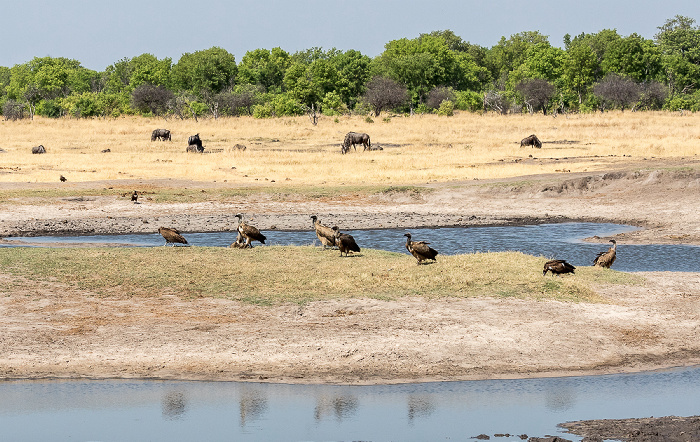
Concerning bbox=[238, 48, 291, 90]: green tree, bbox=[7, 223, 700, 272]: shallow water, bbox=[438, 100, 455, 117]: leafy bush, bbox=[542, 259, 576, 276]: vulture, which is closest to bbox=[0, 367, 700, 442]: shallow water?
bbox=[542, 259, 576, 276]: vulture

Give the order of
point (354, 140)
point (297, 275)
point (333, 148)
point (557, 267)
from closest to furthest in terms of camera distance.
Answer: point (557, 267), point (297, 275), point (354, 140), point (333, 148)

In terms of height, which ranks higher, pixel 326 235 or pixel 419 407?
pixel 326 235

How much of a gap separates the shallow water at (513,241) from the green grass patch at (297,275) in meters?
4.29

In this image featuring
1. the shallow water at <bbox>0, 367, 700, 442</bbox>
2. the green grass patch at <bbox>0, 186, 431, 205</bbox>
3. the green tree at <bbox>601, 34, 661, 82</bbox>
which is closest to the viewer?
the shallow water at <bbox>0, 367, 700, 442</bbox>

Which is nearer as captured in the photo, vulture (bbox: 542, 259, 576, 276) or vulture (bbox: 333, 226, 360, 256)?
vulture (bbox: 542, 259, 576, 276)

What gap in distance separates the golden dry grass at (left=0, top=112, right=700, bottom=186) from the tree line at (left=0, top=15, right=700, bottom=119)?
781 centimetres

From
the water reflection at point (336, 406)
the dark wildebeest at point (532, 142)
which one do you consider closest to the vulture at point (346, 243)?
the water reflection at point (336, 406)

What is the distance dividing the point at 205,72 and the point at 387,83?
27795 millimetres

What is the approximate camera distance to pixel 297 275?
695 inches

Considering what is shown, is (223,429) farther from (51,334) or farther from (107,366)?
(51,334)

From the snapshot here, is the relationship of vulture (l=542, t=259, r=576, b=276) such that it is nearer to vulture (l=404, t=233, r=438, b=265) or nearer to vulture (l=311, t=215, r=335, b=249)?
vulture (l=404, t=233, r=438, b=265)

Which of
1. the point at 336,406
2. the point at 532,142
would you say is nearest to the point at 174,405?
the point at 336,406

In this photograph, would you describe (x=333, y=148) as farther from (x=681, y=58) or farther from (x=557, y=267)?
(x=681, y=58)

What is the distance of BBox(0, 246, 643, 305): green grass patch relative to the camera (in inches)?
639
